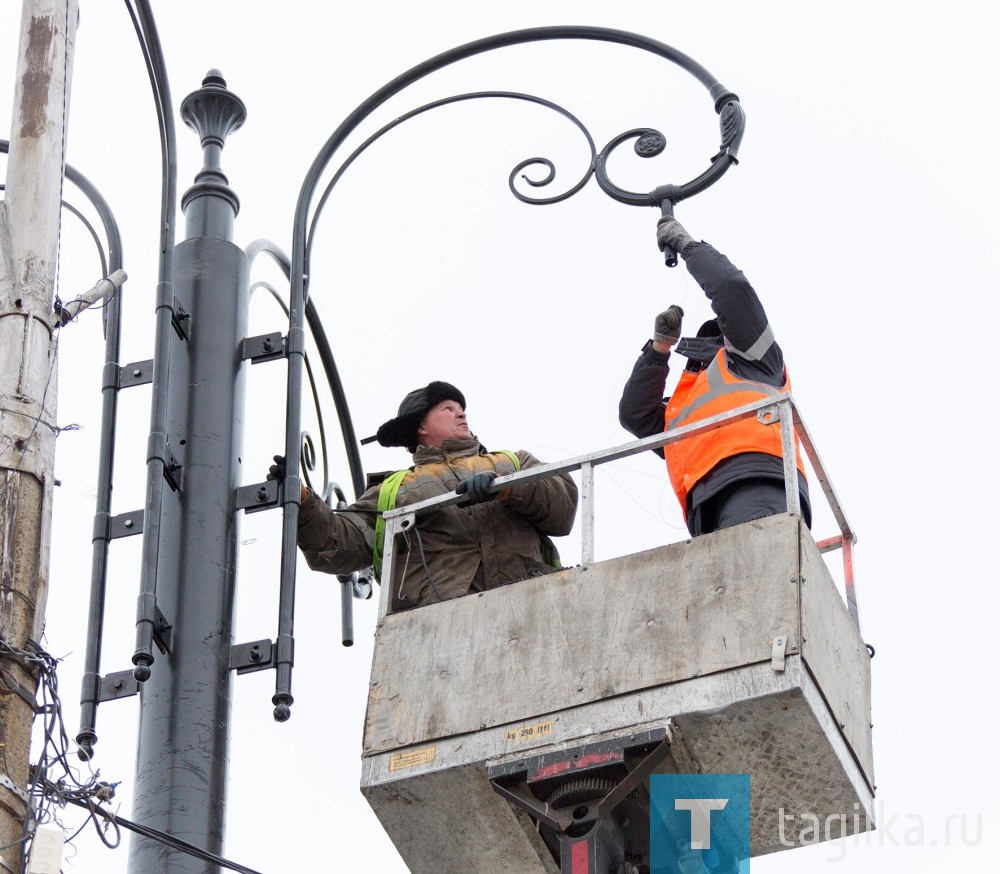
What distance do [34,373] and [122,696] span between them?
2.16 m

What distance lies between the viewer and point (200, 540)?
10.1m

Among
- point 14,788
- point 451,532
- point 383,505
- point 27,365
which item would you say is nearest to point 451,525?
point 451,532

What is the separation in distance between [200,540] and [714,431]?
2.54 metres

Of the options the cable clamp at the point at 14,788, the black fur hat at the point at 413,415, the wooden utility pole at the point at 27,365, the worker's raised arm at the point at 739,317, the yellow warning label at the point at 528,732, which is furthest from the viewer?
the black fur hat at the point at 413,415

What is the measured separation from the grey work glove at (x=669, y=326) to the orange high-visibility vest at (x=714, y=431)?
0.20 m

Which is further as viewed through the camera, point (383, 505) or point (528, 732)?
point (383, 505)

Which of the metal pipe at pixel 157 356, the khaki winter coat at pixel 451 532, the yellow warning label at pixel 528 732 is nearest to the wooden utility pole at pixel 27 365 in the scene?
the metal pipe at pixel 157 356

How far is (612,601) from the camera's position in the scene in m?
9.52

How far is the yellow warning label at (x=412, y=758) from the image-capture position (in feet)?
31.2

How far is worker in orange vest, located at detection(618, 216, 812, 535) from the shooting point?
33.0ft

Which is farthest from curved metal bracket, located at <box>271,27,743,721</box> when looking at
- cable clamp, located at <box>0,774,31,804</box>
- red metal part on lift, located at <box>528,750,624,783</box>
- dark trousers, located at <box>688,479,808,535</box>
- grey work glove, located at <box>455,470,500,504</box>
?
cable clamp, located at <box>0,774,31,804</box>

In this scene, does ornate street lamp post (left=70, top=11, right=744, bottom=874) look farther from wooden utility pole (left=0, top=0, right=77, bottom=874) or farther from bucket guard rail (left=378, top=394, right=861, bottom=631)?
wooden utility pole (left=0, top=0, right=77, bottom=874)

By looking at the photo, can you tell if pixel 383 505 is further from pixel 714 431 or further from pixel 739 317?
pixel 739 317

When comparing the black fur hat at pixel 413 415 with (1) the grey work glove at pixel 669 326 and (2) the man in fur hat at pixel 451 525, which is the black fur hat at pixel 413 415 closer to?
(2) the man in fur hat at pixel 451 525
